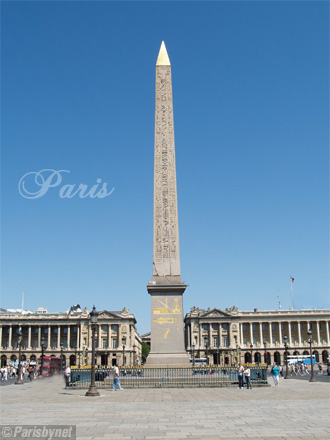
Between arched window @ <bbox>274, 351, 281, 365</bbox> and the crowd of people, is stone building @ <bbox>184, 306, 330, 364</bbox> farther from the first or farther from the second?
the crowd of people

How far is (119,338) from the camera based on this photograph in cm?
10569

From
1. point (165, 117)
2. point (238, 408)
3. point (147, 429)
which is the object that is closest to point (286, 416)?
point (238, 408)

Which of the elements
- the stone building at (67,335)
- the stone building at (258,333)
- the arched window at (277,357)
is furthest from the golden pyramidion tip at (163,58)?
the arched window at (277,357)

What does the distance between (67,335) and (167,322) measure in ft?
279

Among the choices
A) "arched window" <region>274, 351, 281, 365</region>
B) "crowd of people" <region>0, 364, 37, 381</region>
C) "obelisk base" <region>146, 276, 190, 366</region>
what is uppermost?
"obelisk base" <region>146, 276, 190, 366</region>

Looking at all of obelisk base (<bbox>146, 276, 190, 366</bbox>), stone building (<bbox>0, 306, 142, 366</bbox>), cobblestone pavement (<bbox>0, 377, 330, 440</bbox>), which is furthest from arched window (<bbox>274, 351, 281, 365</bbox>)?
cobblestone pavement (<bbox>0, 377, 330, 440</bbox>)

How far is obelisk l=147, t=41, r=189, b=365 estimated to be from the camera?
Result: 26.2 meters

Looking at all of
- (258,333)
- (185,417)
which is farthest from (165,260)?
(258,333)

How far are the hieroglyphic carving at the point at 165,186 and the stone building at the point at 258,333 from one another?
78.9 meters

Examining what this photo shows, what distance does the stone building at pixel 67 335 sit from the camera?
104 m

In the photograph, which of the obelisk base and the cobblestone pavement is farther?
the obelisk base

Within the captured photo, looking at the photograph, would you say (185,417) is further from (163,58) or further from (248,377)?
(163,58)

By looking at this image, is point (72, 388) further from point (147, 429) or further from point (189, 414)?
point (147, 429)

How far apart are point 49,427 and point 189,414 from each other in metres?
4.25
